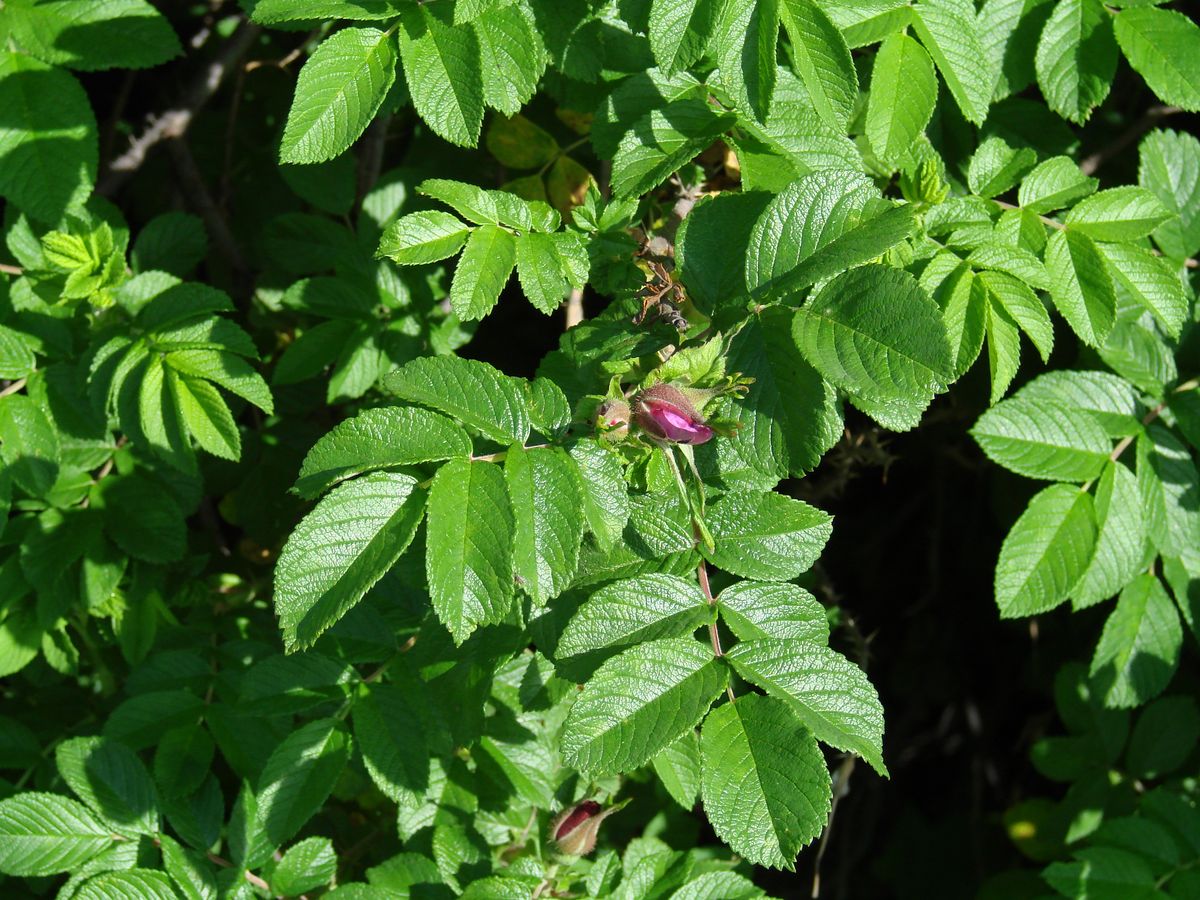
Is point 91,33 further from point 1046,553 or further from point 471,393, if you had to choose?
point 1046,553

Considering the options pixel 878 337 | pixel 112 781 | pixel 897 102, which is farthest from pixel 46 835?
pixel 897 102

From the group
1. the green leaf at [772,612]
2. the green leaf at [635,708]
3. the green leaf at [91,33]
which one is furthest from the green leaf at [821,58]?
the green leaf at [91,33]

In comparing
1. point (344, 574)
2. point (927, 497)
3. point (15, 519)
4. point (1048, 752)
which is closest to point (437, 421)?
point (344, 574)

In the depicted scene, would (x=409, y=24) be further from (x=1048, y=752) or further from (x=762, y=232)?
(x=1048, y=752)

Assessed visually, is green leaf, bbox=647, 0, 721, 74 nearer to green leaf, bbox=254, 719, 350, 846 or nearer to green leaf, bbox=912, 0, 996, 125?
green leaf, bbox=912, 0, 996, 125

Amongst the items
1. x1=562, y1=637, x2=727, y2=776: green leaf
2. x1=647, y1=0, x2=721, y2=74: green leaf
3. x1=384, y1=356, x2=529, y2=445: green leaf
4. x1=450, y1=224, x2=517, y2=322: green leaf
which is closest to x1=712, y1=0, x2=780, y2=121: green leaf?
x1=647, y1=0, x2=721, y2=74: green leaf
